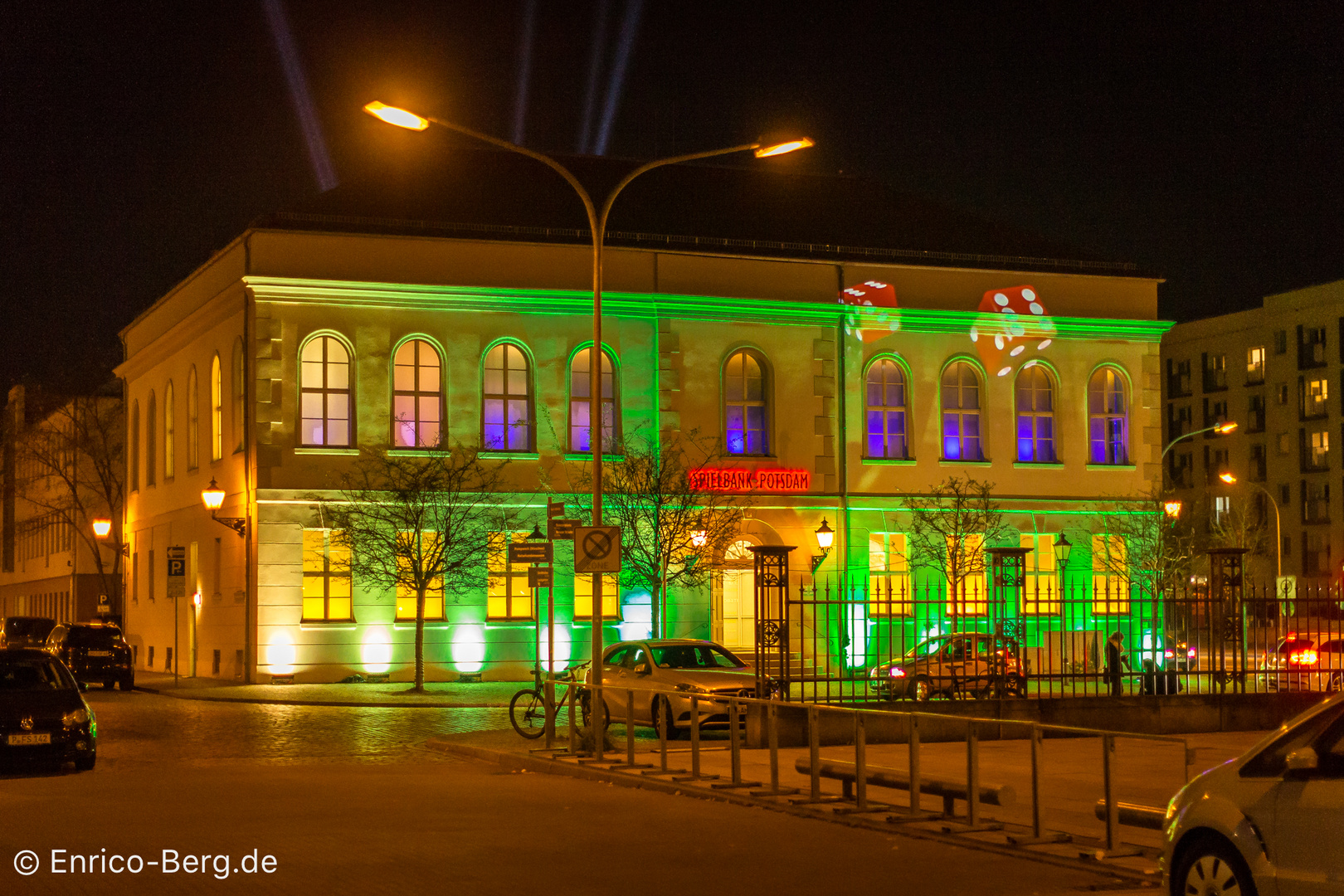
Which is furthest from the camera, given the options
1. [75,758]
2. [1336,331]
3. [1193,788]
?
[1336,331]

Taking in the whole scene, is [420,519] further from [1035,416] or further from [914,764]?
[914,764]

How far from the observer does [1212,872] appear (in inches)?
348

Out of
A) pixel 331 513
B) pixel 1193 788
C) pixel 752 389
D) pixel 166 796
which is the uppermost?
pixel 752 389

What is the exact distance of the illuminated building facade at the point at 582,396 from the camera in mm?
40594

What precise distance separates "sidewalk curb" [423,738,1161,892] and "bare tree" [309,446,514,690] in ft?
50.4

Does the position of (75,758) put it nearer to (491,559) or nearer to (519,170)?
(491,559)

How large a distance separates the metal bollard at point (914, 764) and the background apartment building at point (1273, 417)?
236ft

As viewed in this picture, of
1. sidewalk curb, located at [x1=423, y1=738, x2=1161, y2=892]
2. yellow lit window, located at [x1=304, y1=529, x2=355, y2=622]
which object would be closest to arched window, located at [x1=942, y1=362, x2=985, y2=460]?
yellow lit window, located at [x1=304, y1=529, x2=355, y2=622]

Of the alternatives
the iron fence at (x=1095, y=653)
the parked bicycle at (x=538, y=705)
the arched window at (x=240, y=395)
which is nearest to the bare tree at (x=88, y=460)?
the arched window at (x=240, y=395)

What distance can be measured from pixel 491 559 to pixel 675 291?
8721mm

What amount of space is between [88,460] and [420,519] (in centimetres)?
3937

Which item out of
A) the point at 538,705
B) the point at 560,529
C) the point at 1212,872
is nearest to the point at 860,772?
the point at 1212,872

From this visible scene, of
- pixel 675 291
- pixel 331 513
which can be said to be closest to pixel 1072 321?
pixel 675 291

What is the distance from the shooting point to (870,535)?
45000 millimetres
